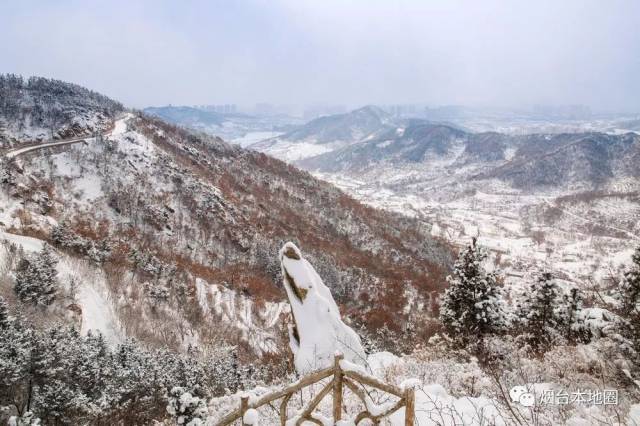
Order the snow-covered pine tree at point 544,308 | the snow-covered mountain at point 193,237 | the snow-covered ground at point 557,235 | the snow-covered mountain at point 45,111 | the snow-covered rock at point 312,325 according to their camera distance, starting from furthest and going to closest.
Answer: the snow-covered ground at point 557,235 < the snow-covered mountain at point 45,111 < the snow-covered mountain at point 193,237 < the snow-covered pine tree at point 544,308 < the snow-covered rock at point 312,325

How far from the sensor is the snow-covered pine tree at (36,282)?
908 inches

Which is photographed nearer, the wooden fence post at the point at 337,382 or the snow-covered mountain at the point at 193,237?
the wooden fence post at the point at 337,382

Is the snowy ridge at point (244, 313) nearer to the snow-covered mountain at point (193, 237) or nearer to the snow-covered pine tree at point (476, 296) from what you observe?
the snow-covered mountain at point (193, 237)

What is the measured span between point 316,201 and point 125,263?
76.1 meters

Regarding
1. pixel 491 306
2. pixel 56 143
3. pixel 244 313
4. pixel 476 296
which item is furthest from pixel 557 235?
pixel 56 143

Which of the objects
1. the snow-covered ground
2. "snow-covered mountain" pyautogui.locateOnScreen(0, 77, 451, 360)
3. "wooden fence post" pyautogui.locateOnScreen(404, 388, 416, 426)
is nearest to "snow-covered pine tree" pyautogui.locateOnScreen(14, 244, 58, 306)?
"snow-covered mountain" pyautogui.locateOnScreen(0, 77, 451, 360)

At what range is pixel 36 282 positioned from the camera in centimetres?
2344

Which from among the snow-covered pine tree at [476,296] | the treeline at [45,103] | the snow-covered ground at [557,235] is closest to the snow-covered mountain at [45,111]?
the treeline at [45,103]

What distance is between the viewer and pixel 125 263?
1519 inches

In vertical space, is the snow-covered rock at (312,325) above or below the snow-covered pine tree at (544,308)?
above

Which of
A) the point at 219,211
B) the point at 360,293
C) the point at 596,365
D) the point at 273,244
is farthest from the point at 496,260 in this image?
the point at 596,365

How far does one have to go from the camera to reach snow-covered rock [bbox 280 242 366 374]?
10578mm

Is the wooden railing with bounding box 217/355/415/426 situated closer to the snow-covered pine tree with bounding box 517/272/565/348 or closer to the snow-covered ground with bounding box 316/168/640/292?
the snow-covered pine tree with bounding box 517/272/565/348

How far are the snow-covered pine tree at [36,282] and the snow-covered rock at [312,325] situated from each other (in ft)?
67.4
